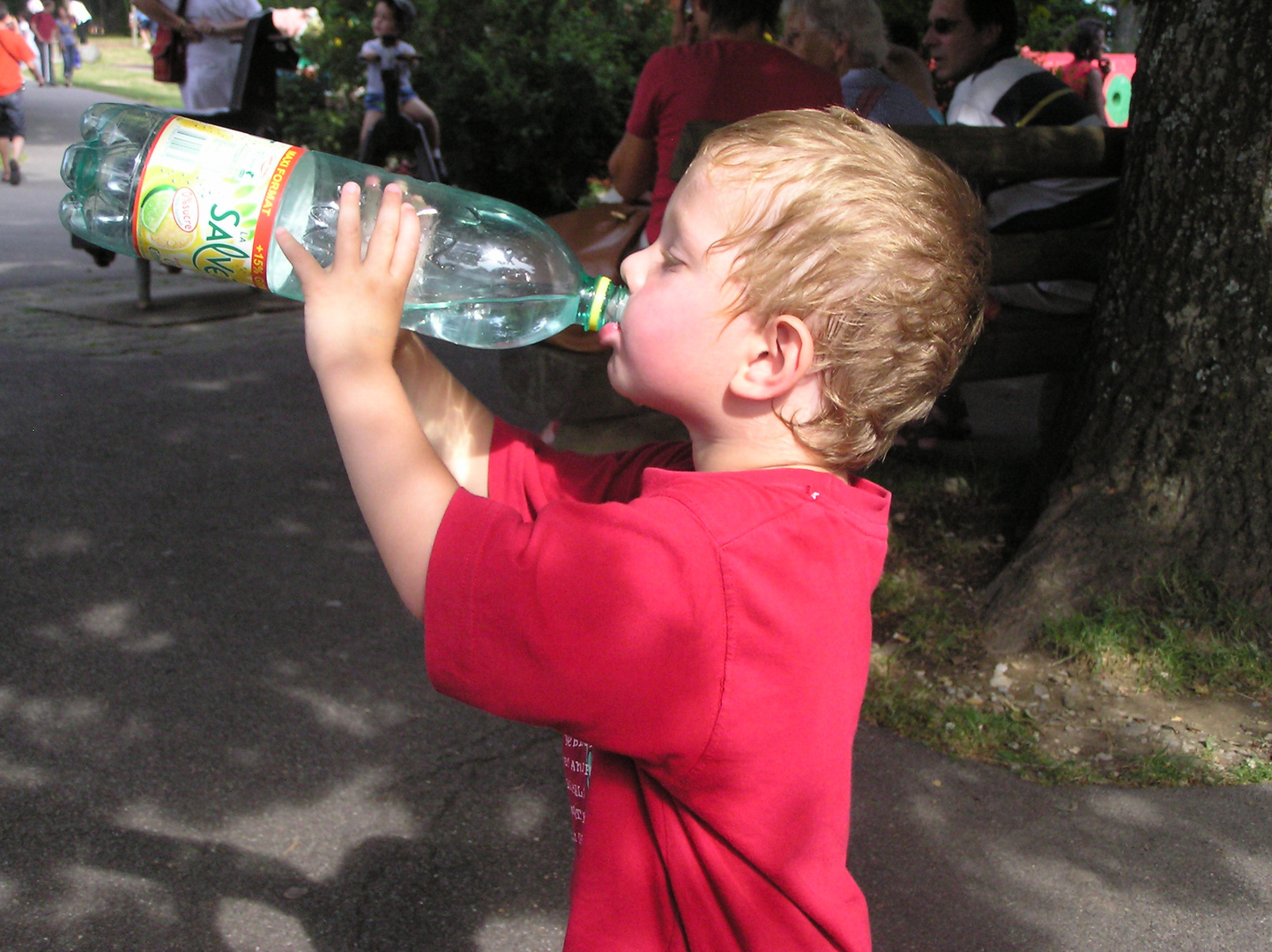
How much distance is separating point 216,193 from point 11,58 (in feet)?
43.4

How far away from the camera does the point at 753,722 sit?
1321 mm

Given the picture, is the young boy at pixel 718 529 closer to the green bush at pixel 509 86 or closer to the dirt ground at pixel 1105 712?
the dirt ground at pixel 1105 712

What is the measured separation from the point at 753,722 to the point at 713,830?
0.16m

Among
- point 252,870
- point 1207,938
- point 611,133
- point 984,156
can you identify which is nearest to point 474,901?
point 252,870

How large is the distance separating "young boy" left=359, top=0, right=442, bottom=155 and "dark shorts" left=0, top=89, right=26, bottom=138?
4646 millimetres

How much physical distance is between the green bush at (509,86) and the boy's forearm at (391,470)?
990 centimetres

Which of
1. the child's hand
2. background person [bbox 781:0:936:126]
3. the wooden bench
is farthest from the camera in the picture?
background person [bbox 781:0:936:126]

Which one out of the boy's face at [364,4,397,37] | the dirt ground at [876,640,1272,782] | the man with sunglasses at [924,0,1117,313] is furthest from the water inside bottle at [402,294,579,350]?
the boy's face at [364,4,397,37]

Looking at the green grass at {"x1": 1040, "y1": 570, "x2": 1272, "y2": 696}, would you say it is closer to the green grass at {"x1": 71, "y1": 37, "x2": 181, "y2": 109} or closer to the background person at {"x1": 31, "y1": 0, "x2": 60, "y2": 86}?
the green grass at {"x1": 71, "y1": 37, "x2": 181, "y2": 109}

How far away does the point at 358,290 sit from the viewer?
4.42 feet

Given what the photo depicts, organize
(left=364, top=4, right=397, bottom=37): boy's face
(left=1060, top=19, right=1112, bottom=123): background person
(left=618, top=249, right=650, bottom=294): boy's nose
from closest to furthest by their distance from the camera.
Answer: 1. (left=618, top=249, right=650, bottom=294): boy's nose
2. (left=1060, top=19, right=1112, bottom=123): background person
3. (left=364, top=4, right=397, bottom=37): boy's face

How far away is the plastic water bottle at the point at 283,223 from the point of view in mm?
1690

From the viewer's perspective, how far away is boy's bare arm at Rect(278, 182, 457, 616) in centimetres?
129

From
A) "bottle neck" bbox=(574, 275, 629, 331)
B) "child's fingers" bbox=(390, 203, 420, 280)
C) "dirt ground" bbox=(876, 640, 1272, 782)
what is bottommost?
"dirt ground" bbox=(876, 640, 1272, 782)
